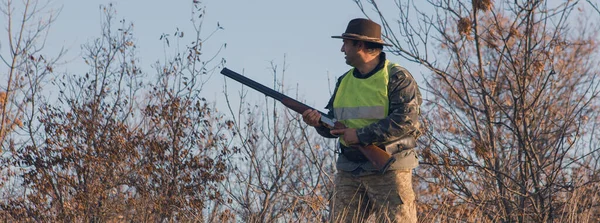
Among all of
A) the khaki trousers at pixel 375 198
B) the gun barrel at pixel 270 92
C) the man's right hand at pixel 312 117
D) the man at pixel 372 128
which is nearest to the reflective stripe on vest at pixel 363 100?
the man at pixel 372 128

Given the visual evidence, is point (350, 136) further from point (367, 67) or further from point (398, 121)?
point (367, 67)

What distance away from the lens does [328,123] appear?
17.2ft

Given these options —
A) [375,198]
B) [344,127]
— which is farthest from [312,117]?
[375,198]

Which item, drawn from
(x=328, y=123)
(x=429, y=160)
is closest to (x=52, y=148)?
(x=429, y=160)

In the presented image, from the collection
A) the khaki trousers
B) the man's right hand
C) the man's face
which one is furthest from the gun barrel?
the khaki trousers

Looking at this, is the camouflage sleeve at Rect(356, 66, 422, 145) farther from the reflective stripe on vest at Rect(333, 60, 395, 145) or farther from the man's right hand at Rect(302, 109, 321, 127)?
the man's right hand at Rect(302, 109, 321, 127)

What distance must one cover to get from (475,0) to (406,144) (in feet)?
7.03

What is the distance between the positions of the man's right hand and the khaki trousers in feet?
1.07

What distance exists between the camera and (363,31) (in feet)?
17.2

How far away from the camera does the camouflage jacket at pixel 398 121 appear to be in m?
4.85

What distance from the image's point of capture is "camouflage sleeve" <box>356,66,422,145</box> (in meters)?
4.84

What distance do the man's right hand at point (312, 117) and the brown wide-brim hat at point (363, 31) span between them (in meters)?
0.45

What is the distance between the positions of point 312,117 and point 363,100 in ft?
1.20

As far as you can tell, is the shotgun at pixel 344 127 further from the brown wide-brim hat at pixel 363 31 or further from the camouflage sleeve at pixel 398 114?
the brown wide-brim hat at pixel 363 31
